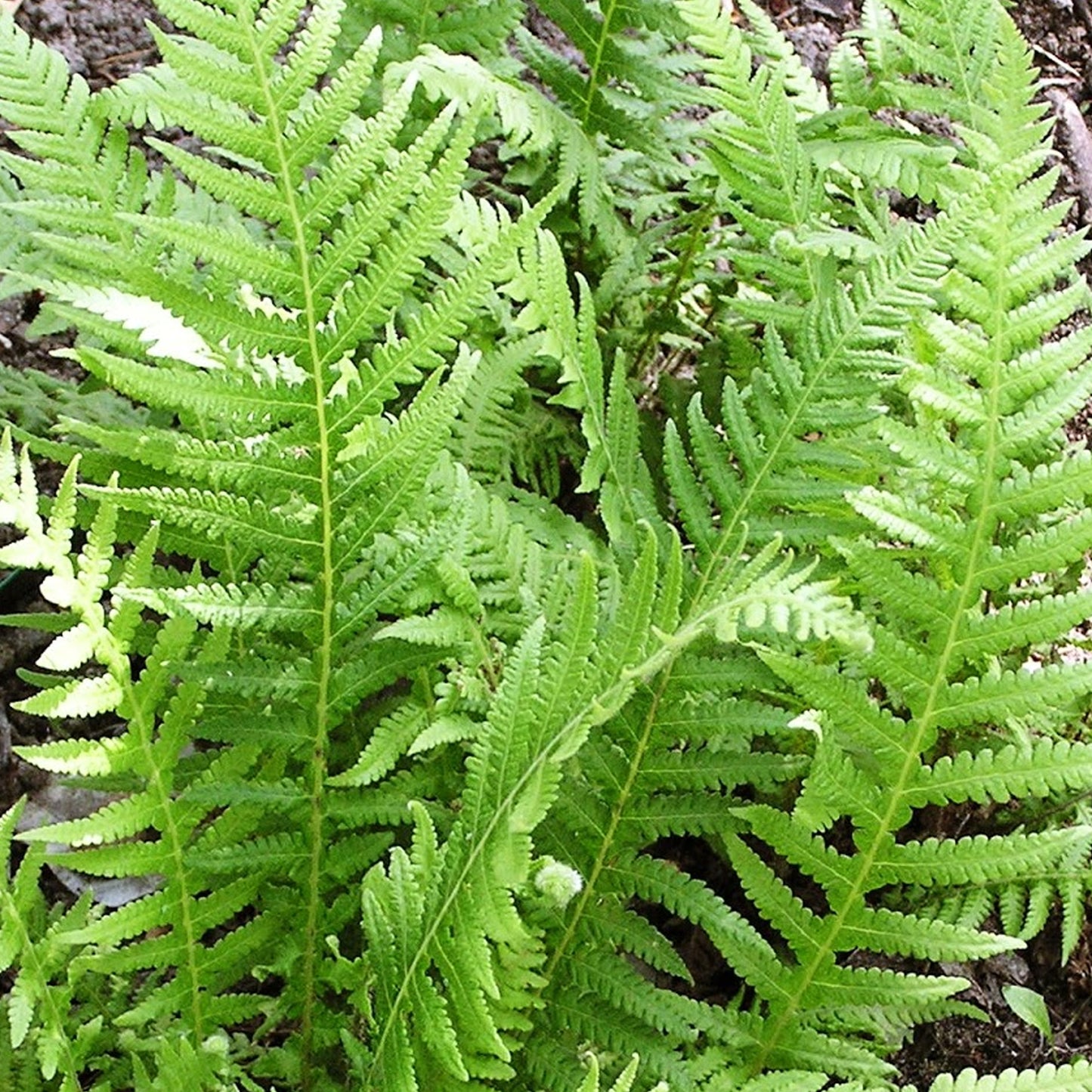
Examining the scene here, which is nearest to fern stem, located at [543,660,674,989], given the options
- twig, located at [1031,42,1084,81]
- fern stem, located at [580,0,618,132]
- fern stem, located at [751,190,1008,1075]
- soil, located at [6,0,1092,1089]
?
fern stem, located at [751,190,1008,1075]

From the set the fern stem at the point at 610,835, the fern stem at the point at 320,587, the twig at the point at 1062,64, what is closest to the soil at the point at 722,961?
the fern stem at the point at 610,835

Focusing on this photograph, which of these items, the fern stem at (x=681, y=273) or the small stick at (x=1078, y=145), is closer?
the fern stem at (x=681, y=273)

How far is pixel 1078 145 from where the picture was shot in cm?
264

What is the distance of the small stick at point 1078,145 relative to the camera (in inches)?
102

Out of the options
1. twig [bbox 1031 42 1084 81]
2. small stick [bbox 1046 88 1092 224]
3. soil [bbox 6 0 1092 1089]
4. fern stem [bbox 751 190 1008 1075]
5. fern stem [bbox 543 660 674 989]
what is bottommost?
soil [bbox 6 0 1092 1089]

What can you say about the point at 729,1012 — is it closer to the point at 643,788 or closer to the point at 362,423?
the point at 643,788

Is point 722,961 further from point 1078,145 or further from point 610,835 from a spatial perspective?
point 1078,145

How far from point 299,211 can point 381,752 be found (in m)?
0.53

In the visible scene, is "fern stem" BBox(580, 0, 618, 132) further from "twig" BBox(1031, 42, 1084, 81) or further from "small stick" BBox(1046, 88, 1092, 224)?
"twig" BBox(1031, 42, 1084, 81)

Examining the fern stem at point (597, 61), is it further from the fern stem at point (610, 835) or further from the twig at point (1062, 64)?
the twig at point (1062, 64)

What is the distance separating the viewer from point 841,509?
146 centimetres

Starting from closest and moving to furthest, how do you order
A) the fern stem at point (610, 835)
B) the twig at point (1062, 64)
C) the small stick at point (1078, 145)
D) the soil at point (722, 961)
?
the fern stem at point (610, 835) → the soil at point (722, 961) → the small stick at point (1078, 145) → the twig at point (1062, 64)

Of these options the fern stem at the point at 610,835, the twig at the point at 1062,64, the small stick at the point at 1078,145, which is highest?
the twig at the point at 1062,64

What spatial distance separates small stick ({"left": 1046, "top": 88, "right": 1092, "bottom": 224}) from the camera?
2596mm
